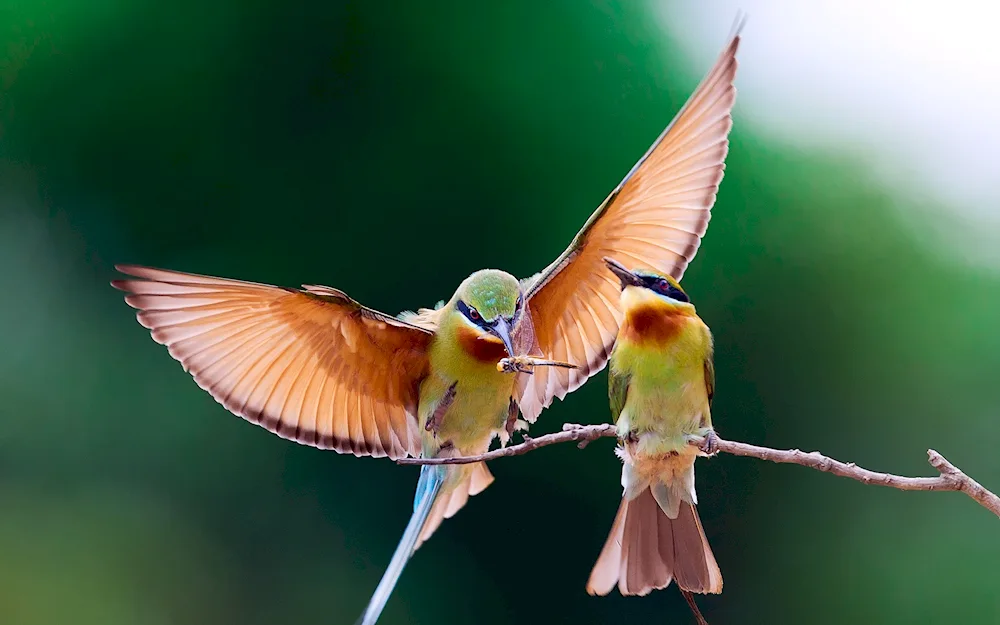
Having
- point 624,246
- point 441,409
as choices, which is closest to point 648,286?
point 624,246

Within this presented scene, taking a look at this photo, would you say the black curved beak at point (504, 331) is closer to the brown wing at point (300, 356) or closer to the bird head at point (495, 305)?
the bird head at point (495, 305)

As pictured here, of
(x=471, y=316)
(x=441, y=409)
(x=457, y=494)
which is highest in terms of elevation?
(x=471, y=316)

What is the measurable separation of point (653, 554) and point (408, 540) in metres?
0.24

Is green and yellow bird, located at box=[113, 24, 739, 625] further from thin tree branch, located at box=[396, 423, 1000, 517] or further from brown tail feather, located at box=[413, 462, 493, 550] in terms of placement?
thin tree branch, located at box=[396, 423, 1000, 517]

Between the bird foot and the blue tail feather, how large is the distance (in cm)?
7

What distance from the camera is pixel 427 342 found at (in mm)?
1065

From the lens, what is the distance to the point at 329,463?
2820 millimetres

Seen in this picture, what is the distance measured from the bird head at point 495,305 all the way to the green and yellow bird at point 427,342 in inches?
1.2

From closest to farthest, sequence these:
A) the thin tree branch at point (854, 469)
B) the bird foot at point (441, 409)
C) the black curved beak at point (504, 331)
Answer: the thin tree branch at point (854, 469) → the black curved beak at point (504, 331) → the bird foot at point (441, 409)

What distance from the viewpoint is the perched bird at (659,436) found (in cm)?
95

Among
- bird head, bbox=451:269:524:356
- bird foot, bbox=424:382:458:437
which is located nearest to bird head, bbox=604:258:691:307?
bird head, bbox=451:269:524:356

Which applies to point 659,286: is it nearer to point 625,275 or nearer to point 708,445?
point 625,275

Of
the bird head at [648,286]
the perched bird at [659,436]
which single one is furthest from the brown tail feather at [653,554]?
the bird head at [648,286]

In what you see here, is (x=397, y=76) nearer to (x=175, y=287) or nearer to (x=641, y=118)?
(x=641, y=118)
